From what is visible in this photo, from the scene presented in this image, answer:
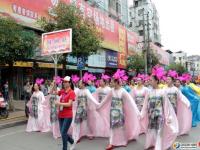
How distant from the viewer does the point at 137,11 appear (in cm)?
9062

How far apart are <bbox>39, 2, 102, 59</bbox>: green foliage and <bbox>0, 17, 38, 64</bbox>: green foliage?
414 centimetres

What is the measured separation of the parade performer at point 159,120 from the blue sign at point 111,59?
30157 millimetres

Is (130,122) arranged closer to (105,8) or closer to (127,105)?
(127,105)

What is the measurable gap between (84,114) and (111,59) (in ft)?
97.3

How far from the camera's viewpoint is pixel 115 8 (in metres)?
51.4

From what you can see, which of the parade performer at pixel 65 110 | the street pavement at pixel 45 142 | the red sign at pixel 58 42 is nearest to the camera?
the parade performer at pixel 65 110

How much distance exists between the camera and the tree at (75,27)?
21922 mm

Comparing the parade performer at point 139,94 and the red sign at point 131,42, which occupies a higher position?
the red sign at point 131,42

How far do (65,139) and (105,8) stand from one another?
38.3 meters

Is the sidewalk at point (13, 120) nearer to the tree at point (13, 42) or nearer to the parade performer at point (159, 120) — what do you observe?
the tree at point (13, 42)

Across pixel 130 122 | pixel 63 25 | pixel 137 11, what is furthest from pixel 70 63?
Result: pixel 137 11

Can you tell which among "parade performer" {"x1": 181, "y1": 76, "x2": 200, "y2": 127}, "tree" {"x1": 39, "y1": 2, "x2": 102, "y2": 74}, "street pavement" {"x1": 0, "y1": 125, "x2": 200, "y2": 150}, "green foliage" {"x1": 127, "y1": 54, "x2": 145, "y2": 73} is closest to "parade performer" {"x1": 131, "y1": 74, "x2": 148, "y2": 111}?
"parade performer" {"x1": 181, "y1": 76, "x2": 200, "y2": 127}

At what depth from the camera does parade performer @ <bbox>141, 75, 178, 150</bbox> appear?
9.12 metres

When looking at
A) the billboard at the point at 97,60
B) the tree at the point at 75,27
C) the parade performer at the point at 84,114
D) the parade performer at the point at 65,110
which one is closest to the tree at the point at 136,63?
the billboard at the point at 97,60
